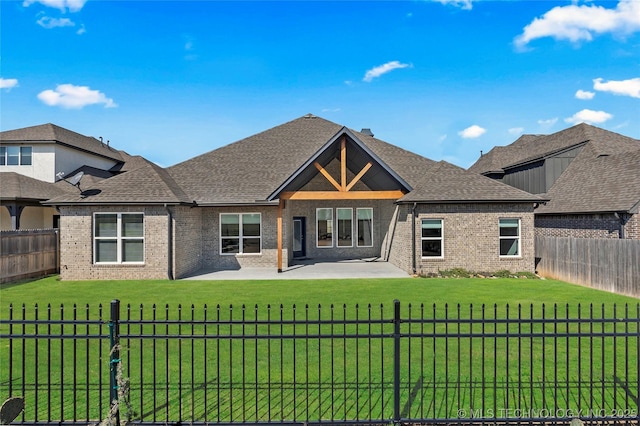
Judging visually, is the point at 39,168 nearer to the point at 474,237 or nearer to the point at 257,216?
the point at 257,216

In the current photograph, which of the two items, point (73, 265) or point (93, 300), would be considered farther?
point (73, 265)

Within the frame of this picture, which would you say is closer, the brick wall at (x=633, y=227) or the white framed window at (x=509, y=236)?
the brick wall at (x=633, y=227)

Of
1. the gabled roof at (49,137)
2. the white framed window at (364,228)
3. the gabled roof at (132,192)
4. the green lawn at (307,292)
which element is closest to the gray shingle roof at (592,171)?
the green lawn at (307,292)

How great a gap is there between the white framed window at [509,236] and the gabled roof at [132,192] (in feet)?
45.1

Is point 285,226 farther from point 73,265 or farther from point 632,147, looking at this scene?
point 632,147

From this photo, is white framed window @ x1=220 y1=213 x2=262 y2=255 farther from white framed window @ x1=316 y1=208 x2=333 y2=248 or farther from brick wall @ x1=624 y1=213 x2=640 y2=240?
brick wall @ x1=624 y1=213 x2=640 y2=240

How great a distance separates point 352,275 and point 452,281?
398cm

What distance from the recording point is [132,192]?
52.5 ft

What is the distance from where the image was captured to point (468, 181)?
1770 cm

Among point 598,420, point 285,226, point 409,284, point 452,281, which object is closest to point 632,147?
point 452,281

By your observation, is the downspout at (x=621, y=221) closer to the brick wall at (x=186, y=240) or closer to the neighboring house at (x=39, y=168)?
the brick wall at (x=186, y=240)

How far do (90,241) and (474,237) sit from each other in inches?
634

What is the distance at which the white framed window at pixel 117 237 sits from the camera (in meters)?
15.9

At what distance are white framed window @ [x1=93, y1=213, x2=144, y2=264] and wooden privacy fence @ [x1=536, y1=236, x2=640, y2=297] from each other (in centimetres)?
1713
